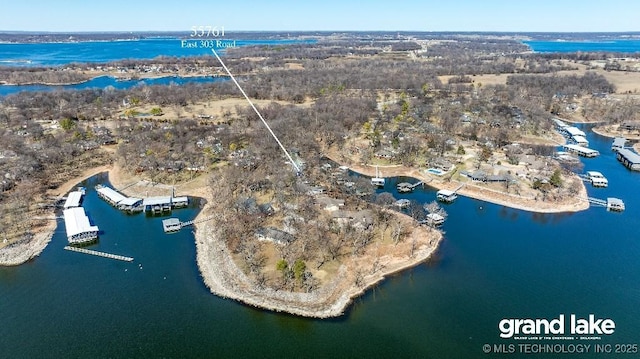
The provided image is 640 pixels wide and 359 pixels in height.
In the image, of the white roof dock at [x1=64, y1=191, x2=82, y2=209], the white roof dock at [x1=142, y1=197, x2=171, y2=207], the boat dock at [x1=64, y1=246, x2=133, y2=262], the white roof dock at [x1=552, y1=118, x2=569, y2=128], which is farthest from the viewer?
the white roof dock at [x1=552, y1=118, x2=569, y2=128]

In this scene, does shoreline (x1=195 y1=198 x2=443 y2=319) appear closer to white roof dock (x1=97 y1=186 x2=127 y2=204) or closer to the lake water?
the lake water

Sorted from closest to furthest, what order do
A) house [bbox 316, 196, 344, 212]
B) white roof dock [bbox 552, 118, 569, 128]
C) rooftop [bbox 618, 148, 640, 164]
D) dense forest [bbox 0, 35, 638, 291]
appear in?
dense forest [bbox 0, 35, 638, 291], house [bbox 316, 196, 344, 212], rooftop [bbox 618, 148, 640, 164], white roof dock [bbox 552, 118, 569, 128]

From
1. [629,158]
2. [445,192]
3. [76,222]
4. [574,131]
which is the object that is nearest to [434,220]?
[445,192]

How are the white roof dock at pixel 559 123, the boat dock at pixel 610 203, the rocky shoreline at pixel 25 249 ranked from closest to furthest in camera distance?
the rocky shoreline at pixel 25 249
the boat dock at pixel 610 203
the white roof dock at pixel 559 123

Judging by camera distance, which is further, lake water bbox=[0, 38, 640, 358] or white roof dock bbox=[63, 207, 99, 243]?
white roof dock bbox=[63, 207, 99, 243]

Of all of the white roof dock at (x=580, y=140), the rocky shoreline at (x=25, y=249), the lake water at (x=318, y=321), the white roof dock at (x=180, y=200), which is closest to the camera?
the lake water at (x=318, y=321)

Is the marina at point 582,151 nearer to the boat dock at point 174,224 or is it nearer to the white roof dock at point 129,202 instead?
the boat dock at point 174,224

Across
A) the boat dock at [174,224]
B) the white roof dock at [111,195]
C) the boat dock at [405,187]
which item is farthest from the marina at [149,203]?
the boat dock at [405,187]

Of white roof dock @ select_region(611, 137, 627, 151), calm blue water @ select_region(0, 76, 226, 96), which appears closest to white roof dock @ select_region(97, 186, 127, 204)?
white roof dock @ select_region(611, 137, 627, 151)
